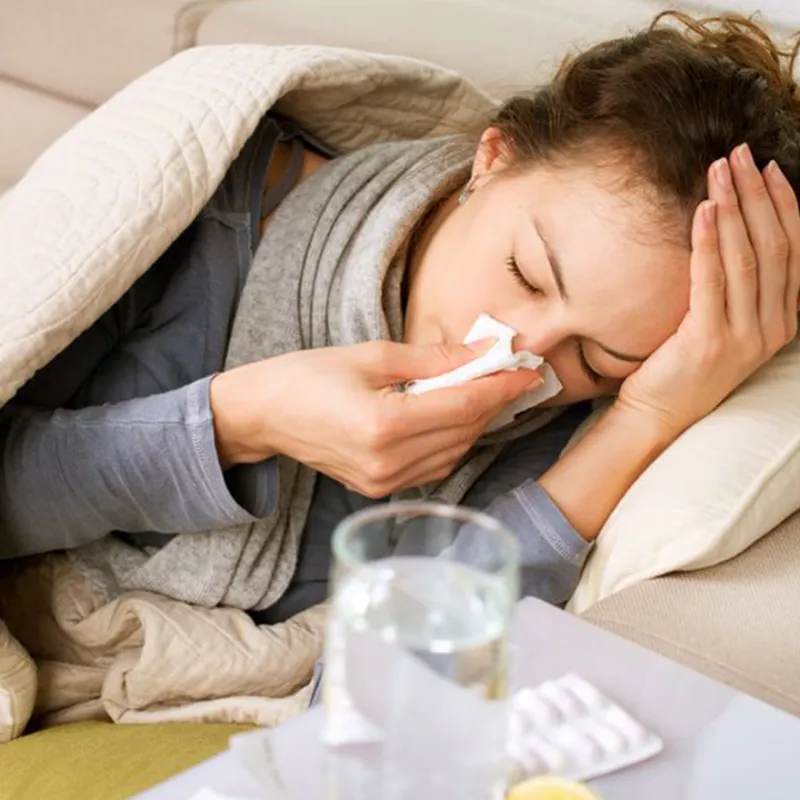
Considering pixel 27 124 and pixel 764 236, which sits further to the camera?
pixel 27 124

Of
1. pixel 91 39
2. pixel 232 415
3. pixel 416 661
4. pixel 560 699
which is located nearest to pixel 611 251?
pixel 232 415

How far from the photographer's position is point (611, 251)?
1.01 meters

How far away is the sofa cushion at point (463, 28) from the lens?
1.58 m

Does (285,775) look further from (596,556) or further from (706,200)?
(706,200)

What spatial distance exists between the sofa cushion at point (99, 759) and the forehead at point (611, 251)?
50cm

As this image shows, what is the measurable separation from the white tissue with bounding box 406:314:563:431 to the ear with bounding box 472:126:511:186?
7.4 inches

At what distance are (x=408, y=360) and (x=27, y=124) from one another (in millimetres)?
1095

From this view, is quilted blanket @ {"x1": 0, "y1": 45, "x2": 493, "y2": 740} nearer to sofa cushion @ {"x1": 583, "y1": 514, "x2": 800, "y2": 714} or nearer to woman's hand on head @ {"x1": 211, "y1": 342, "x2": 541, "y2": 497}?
woman's hand on head @ {"x1": 211, "y1": 342, "x2": 541, "y2": 497}

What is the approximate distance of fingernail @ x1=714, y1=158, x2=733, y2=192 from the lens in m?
1.01

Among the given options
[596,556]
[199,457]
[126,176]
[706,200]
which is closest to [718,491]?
[596,556]

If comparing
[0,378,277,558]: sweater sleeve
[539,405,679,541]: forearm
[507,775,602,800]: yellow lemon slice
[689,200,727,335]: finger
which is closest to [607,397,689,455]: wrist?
[539,405,679,541]: forearm

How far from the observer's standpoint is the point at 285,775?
23.3 inches

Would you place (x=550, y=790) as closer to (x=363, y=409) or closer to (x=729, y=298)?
(x=363, y=409)

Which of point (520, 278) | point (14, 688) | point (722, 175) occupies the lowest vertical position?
point (14, 688)
